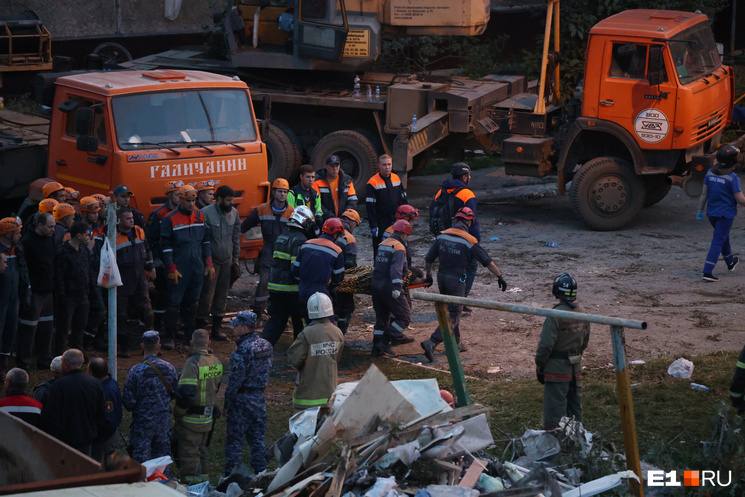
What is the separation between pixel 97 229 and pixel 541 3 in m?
16.7

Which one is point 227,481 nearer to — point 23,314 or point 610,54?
point 23,314

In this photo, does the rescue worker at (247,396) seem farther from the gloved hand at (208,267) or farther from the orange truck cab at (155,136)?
the orange truck cab at (155,136)

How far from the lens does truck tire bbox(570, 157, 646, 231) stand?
45.7 feet

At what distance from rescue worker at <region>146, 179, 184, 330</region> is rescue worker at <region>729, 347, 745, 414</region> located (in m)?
5.70

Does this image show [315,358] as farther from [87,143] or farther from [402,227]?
[87,143]

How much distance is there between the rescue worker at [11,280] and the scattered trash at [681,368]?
234 inches

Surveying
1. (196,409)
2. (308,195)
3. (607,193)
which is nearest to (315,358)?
(196,409)

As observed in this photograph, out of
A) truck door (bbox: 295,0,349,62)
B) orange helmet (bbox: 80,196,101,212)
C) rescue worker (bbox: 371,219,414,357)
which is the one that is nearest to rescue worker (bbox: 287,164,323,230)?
rescue worker (bbox: 371,219,414,357)

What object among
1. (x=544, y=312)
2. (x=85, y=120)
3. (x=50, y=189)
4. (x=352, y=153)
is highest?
(x=85, y=120)

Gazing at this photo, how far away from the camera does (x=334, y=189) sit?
11.7 meters

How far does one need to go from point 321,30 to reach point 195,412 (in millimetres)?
9326

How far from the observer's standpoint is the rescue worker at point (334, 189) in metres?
11.6

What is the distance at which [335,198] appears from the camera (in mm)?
11703

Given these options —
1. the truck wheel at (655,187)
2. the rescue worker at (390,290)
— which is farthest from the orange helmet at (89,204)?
the truck wheel at (655,187)
